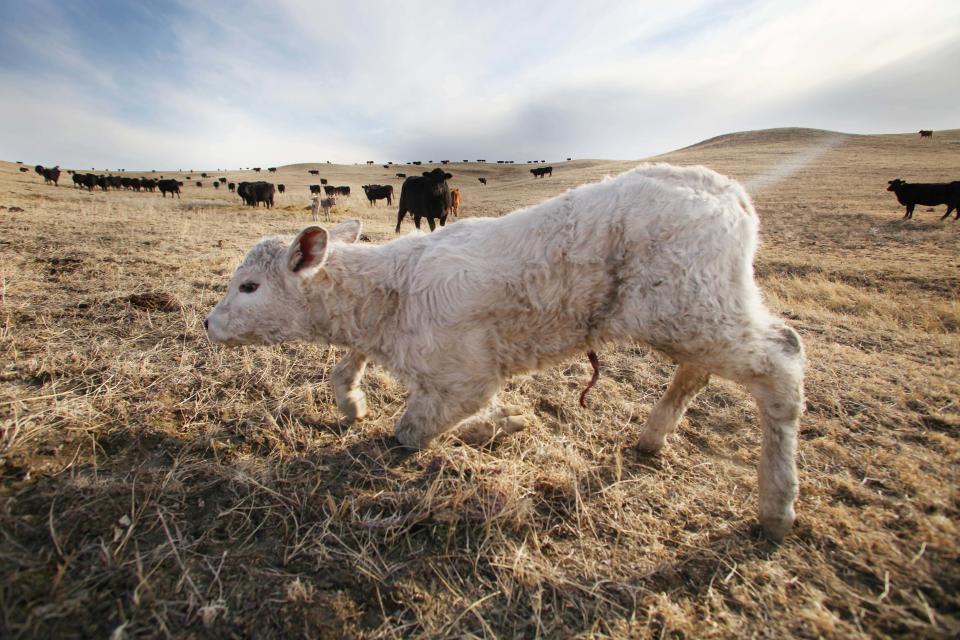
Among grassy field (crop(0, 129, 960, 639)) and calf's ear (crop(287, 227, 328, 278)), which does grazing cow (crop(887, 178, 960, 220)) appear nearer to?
grassy field (crop(0, 129, 960, 639))

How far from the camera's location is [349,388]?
140 inches

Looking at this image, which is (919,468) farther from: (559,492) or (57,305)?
(57,305)

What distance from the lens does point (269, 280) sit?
3367 mm

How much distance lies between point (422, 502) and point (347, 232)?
2.53 m

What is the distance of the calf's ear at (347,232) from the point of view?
392cm

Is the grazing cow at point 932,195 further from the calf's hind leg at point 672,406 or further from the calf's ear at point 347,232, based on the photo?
the calf's ear at point 347,232

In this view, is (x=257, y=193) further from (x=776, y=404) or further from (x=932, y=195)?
(x=932, y=195)

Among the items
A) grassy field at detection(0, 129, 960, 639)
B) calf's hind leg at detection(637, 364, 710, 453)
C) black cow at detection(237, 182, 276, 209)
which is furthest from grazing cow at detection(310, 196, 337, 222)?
calf's hind leg at detection(637, 364, 710, 453)

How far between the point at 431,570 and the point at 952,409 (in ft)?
16.0

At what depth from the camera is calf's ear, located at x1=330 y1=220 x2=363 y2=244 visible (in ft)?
12.9

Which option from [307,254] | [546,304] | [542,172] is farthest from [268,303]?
[542,172]

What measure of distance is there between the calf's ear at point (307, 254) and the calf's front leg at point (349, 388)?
0.77 metres

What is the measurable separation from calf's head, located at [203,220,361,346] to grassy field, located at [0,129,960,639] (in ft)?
1.94

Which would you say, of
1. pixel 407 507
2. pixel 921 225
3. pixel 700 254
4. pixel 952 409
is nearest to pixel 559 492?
pixel 407 507
